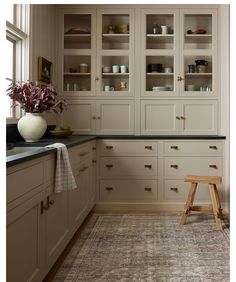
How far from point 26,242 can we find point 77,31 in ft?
11.7

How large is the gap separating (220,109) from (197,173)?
92 centimetres

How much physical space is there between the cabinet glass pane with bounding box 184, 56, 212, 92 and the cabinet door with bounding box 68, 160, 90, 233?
6.26 feet

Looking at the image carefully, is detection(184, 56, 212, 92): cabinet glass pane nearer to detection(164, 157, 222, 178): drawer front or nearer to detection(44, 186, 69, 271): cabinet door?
detection(164, 157, 222, 178): drawer front

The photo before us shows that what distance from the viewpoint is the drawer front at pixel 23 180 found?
1592mm

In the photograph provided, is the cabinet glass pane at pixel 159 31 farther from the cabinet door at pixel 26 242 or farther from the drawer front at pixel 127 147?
the cabinet door at pixel 26 242

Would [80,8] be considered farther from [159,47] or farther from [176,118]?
[176,118]

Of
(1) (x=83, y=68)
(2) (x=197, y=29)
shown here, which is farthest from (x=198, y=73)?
(1) (x=83, y=68)

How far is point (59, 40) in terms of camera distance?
15.9 ft

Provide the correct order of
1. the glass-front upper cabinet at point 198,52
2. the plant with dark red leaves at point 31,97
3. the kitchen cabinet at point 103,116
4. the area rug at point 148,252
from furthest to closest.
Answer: the kitchen cabinet at point 103,116 < the glass-front upper cabinet at point 198,52 < the plant with dark red leaves at point 31,97 < the area rug at point 148,252

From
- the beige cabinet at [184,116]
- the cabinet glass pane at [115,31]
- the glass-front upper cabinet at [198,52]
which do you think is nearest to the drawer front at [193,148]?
the beige cabinet at [184,116]

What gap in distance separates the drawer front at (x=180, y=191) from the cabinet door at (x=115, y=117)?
2.87 feet

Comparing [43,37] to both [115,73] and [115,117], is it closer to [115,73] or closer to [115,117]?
[115,73]

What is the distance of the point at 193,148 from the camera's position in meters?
4.59
